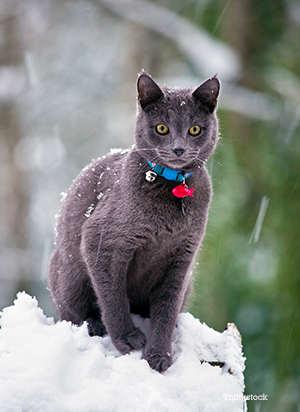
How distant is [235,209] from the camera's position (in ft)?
12.5

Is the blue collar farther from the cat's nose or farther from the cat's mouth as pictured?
the cat's nose

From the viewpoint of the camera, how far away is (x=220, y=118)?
11.0 ft

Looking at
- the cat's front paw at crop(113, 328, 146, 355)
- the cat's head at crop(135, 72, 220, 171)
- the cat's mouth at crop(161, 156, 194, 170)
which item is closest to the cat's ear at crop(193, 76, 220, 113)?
the cat's head at crop(135, 72, 220, 171)

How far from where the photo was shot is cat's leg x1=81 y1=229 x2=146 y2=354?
1.98 meters

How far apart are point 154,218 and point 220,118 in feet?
5.50

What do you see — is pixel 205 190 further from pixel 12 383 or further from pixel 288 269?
pixel 288 269

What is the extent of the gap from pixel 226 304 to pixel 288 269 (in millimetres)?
655

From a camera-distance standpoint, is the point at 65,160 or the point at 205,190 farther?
the point at 65,160

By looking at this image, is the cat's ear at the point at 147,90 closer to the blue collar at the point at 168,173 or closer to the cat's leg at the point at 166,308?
the blue collar at the point at 168,173

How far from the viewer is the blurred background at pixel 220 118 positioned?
3734mm

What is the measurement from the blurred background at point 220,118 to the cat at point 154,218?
754 mm

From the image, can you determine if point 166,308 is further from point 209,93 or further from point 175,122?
point 209,93

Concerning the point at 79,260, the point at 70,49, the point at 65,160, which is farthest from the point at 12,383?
the point at 70,49

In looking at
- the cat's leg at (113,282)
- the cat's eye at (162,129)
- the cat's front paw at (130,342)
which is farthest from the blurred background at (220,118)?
the cat's front paw at (130,342)
